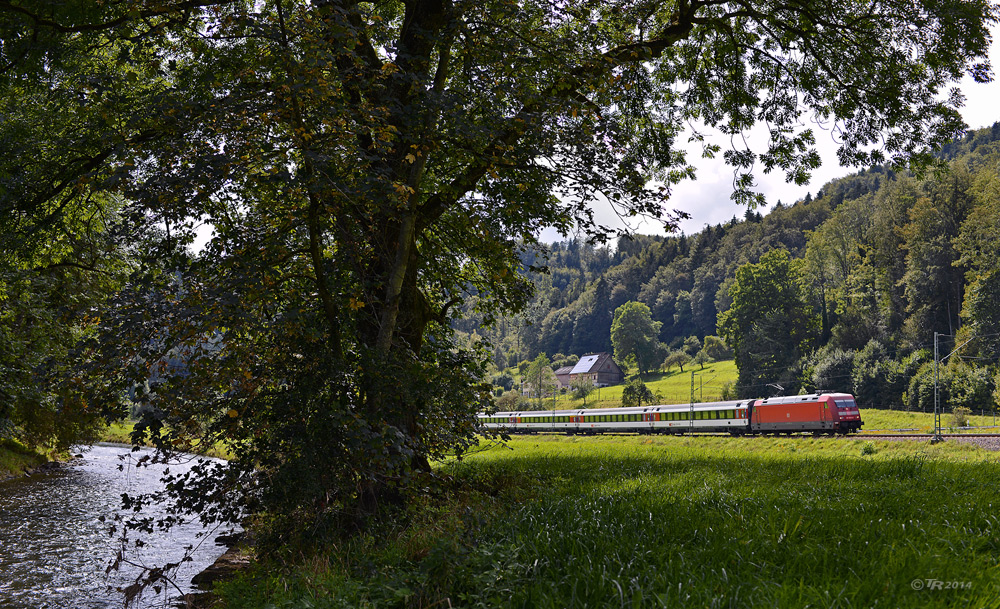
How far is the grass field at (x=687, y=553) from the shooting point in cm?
303

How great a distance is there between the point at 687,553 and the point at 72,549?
38.8ft

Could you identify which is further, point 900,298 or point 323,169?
point 900,298

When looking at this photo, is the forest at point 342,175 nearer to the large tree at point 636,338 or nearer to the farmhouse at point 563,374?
the large tree at point 636,338

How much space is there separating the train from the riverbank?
662 inches

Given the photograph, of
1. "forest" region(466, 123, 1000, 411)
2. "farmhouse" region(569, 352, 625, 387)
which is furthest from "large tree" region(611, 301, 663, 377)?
"forest" region(466, 123, 1000, 411)

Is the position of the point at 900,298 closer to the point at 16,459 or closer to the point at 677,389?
the point at 677,389

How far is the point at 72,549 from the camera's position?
423 inches

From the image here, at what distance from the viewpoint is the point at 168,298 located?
545 cm

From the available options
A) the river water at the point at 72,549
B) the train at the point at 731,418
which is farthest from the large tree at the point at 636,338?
the river water at the point at 72,549

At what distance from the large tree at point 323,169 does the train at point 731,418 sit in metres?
14.8

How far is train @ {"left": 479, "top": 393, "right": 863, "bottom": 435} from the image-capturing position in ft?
99.3

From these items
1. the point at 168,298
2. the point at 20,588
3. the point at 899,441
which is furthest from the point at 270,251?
the point at 899,441

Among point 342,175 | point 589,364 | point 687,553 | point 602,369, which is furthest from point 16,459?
point 602,369

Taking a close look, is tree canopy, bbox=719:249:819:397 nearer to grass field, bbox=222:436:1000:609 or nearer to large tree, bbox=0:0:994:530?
large tree, bbox=0:0:994:530
